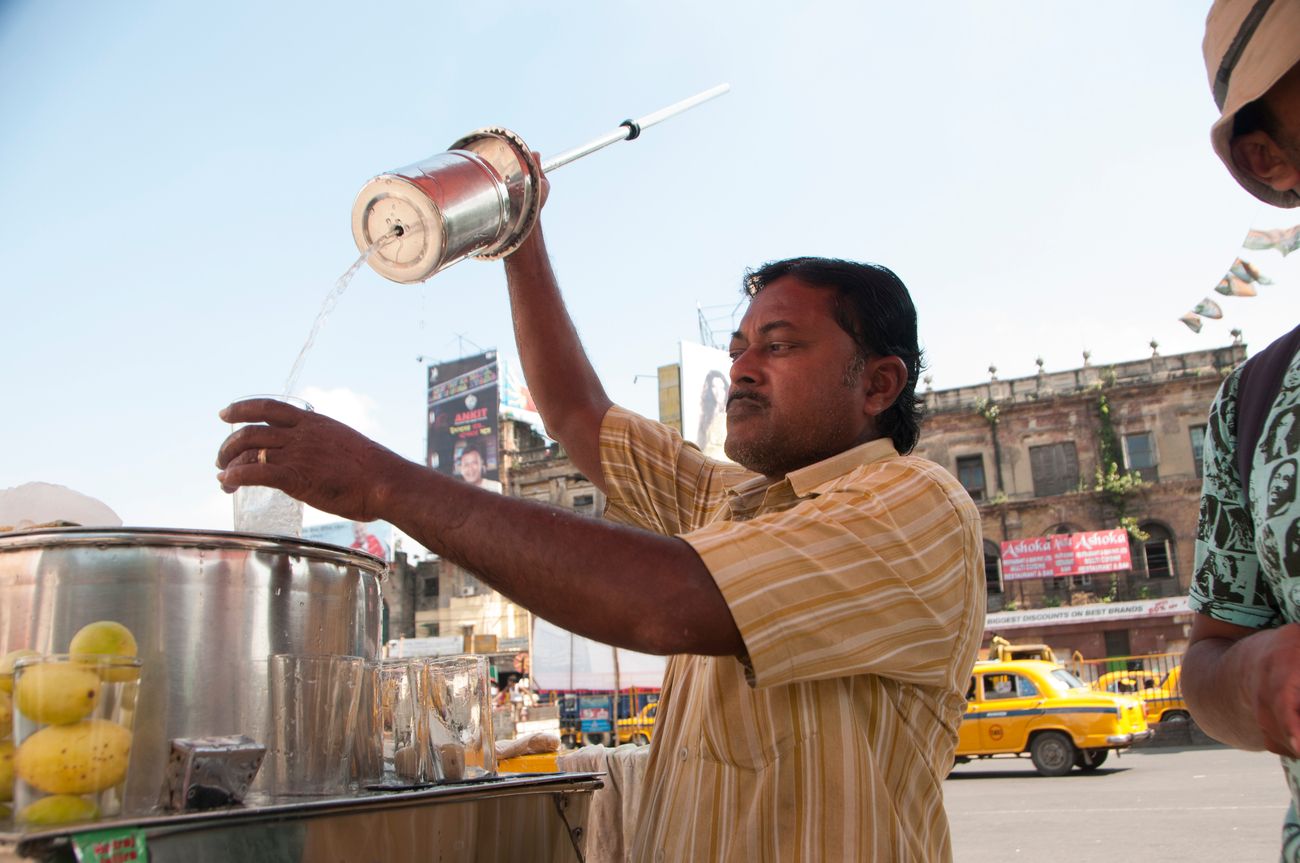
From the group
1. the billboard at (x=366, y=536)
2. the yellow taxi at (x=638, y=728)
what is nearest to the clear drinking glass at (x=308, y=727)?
the yellow taxi at (x=638, y=728)

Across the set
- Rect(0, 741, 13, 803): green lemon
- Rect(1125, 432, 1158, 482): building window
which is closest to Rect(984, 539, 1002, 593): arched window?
Rect(1125, 432, 1158, 482): building window

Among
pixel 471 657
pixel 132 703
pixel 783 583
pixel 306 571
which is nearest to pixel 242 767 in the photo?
pixel 132 703

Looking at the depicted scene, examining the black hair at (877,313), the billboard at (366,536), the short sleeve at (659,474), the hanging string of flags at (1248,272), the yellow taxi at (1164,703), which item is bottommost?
the yellow taxi at (1164,703)

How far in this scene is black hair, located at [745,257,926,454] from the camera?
1863 mm

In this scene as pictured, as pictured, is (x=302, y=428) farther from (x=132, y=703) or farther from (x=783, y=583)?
(x=783, y=583)

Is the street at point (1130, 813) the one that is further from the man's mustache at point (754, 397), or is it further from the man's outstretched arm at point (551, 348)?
the man's mustache at point (754, 397)

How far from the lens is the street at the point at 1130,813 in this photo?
6.96 metres

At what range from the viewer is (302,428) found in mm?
1251

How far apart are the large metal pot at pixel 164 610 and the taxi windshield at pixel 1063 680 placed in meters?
14.1

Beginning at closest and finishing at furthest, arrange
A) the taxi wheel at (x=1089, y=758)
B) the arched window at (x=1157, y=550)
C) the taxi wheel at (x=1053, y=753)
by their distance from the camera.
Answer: the taxi wheel at (x=1053, y=753), the taxi wheel at (x=1089, y=758), the arched window at (x=1157, y=550)

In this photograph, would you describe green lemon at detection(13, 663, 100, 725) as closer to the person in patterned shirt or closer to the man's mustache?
the man's mustache

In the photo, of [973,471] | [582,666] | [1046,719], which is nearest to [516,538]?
[1046,719]

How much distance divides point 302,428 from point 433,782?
23.2 inches

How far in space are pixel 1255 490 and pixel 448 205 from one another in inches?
51.7
